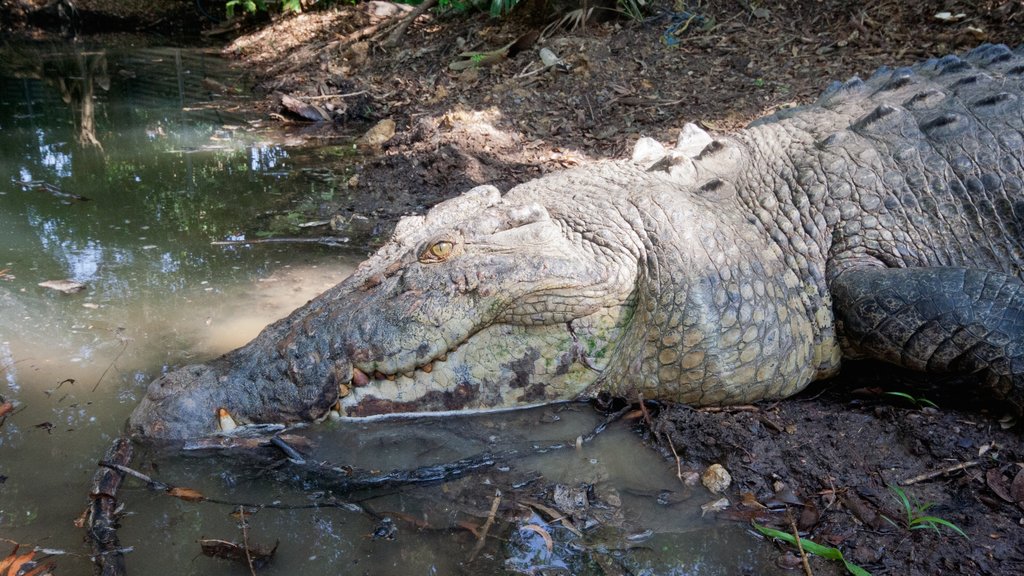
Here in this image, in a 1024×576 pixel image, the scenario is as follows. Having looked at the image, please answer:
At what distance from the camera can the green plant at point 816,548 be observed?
2.46 m

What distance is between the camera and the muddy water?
8.41ft

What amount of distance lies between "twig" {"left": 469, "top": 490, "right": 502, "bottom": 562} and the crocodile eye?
37.2 inches

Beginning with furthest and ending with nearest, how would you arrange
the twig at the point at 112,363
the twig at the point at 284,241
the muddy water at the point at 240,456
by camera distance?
the twig at the point at 284,241 → the twig at the point at 112,363 → the muddy water at the point at 240,456

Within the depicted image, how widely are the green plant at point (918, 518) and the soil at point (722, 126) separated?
0.06ft

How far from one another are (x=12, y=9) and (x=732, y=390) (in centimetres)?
2039

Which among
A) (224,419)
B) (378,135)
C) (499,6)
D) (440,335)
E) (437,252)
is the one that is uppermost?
(499,6)

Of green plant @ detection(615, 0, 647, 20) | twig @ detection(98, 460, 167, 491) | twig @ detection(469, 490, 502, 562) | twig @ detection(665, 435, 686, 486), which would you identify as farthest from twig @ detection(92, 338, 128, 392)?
green plant @ detection(615, 0, 647, 20)

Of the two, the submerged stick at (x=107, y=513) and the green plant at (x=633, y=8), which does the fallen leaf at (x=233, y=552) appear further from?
the green plant at (x=633, y=8)

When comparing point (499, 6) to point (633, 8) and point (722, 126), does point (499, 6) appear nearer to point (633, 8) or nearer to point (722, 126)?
point (633, 8)

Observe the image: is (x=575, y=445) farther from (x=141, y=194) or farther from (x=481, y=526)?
(x=141, y=194)

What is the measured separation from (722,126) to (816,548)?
4.43 meters

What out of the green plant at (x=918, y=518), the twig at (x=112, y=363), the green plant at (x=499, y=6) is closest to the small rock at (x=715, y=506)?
the green plant at (x=918, y=518)

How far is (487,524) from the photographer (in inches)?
105

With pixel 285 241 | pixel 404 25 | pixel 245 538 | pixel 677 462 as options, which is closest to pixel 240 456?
pixel 245 538
